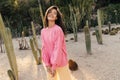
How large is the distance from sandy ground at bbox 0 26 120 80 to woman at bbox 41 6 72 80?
7.77 ft

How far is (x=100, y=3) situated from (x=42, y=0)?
13.9ft

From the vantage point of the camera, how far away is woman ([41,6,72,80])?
3986 mm

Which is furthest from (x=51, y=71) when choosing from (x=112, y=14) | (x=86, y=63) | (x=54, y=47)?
(x=112, y=14)

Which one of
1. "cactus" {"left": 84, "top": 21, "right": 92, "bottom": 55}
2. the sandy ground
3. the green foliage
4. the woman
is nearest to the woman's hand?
the woman

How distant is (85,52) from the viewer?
8.98 metres

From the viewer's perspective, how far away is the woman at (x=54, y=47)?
3986 mm

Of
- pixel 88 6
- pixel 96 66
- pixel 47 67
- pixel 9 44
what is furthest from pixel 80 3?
pixel 47 67

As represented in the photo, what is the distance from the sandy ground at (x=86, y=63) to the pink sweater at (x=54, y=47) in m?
2.45

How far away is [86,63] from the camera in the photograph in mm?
7695

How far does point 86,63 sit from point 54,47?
378cm

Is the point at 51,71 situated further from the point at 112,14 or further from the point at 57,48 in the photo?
the point at 112,14

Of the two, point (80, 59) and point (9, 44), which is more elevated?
point (9, 44)

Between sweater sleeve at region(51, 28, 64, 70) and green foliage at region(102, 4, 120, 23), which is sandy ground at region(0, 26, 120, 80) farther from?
green foliage at region(102, 4, 120, 23)

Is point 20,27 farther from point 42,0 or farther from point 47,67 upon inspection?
point 47,67
